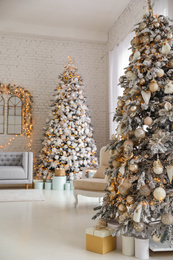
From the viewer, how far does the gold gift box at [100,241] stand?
2600mm

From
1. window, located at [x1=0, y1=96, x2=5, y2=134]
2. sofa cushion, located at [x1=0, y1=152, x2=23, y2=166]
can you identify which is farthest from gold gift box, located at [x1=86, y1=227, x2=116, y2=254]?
window, located at [x1=0, y1=96, x2=5, y2=134]

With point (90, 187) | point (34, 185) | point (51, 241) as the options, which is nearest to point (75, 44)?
point (34, 185)

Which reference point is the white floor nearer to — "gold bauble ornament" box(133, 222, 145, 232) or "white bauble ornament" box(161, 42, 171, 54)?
"gold bauble ornament" box(133, 222, 145, 232)

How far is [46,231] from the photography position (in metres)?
3.28

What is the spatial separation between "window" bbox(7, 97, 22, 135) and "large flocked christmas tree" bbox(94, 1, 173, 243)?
583 centimetres

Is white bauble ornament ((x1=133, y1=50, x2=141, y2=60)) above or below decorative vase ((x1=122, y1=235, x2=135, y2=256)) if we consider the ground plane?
above

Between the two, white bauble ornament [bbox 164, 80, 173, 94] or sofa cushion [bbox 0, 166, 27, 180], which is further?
sofa cushion [bbox 0, 166, 27, 180]

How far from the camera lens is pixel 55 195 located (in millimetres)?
6164

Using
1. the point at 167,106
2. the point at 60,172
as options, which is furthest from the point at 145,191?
the point at 60,172

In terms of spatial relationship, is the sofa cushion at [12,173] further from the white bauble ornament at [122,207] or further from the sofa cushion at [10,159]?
the white bauble ornament at [122,207]

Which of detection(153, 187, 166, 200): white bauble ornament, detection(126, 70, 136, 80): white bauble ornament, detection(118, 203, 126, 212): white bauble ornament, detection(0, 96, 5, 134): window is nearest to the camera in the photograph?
detection(153, 187, 166, 200): white bauble ornament

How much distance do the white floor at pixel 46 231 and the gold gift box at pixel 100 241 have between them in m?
0.05

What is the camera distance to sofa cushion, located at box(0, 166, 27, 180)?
6891 mm

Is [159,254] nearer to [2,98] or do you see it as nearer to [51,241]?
[51,241]
